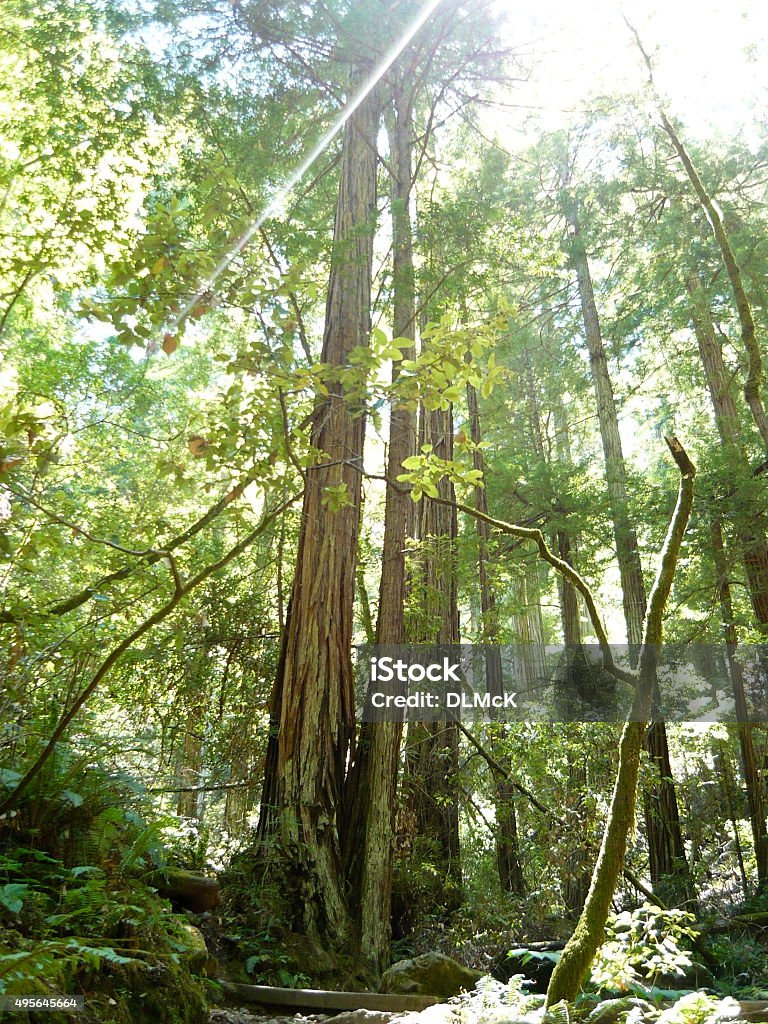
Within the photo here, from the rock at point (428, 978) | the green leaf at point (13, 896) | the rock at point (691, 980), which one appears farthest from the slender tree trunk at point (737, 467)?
the green leaf at point (13, 896)

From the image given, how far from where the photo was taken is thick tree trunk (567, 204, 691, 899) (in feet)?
24.6

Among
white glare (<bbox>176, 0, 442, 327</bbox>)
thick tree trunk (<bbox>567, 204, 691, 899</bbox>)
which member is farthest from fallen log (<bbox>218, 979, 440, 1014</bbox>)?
white glare (<bbox>176, 0, 442, 327</bbox>)

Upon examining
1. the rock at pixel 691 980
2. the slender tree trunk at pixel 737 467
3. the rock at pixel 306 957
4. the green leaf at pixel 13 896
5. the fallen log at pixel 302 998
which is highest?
the slender tree trunk at pixel 737 467

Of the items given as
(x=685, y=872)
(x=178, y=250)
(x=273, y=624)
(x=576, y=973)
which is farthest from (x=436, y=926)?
Answer: (x=178, y=250)

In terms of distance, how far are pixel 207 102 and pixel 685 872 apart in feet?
28.3

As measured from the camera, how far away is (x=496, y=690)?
8375mm

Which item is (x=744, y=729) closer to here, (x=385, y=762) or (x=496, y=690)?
(x=496, y=690)

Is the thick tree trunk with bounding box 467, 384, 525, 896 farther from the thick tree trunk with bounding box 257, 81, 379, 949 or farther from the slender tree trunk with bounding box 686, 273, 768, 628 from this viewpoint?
the slender tree trunk with bounding box 686, 273, 768, 628

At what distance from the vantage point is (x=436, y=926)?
18.2ft

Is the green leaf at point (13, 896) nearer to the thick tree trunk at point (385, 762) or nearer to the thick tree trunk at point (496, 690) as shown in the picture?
the thick tree trunk at point (385, 762)

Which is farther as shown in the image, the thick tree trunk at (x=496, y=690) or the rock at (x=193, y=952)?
the thick tree trunk at (x=496, y=690)

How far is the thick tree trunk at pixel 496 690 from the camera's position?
6.08 m

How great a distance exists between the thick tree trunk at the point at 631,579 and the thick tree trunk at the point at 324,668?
298cm

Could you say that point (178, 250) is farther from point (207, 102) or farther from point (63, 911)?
point (207, 102)
